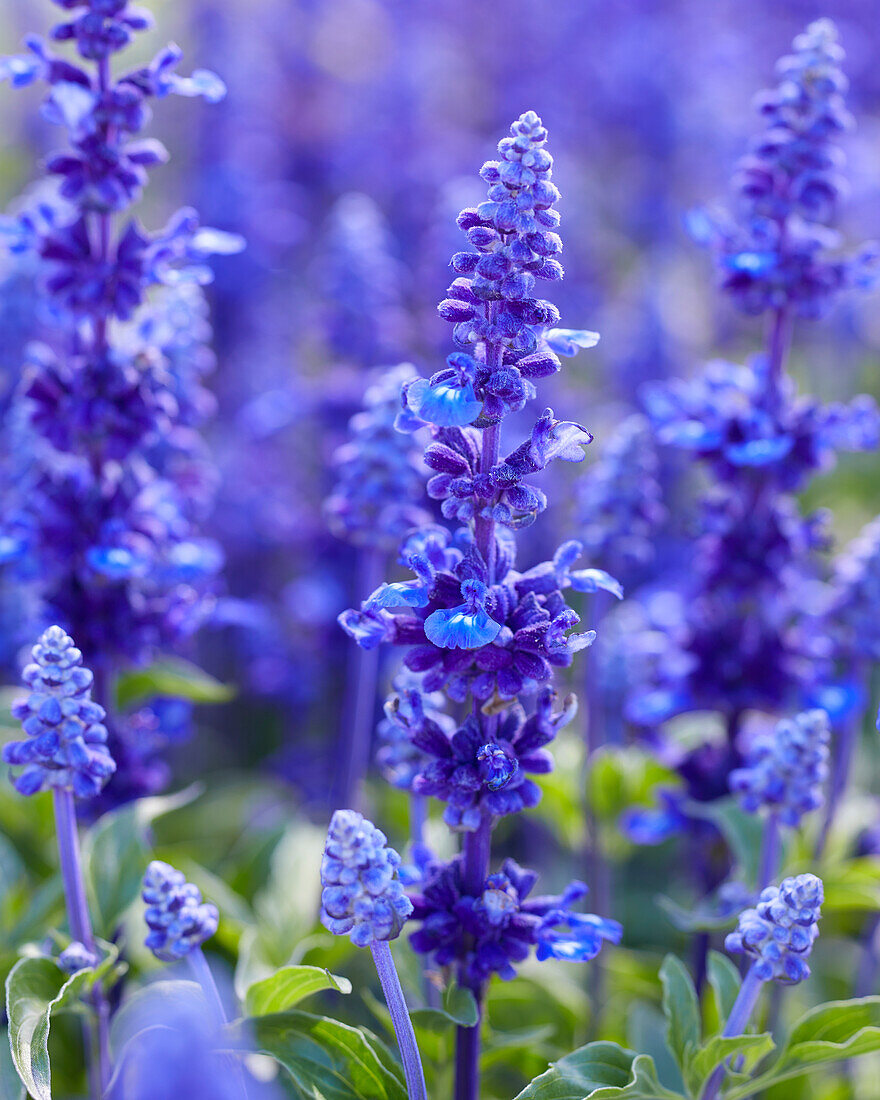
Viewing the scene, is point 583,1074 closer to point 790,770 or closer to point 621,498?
point 790,770

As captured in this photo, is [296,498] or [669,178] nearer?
[296,498]

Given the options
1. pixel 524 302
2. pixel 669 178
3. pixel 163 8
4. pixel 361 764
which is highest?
pixel 163 8

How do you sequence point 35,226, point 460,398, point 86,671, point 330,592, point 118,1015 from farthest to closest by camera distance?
point 330,592 < point 35,226 < point 118,1015 < point 86,671 < point 460,398

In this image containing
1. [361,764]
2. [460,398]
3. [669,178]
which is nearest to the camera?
[460,398]

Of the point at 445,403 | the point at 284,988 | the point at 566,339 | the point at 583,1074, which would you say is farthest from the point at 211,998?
the point at 566,339

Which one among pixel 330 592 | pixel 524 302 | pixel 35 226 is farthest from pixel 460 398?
pixel 330 592

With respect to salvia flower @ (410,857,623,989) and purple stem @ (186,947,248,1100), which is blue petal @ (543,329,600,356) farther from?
purple stem @ (186,947,248,1100)

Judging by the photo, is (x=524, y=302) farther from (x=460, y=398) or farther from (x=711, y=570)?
(x=711, y=570)
